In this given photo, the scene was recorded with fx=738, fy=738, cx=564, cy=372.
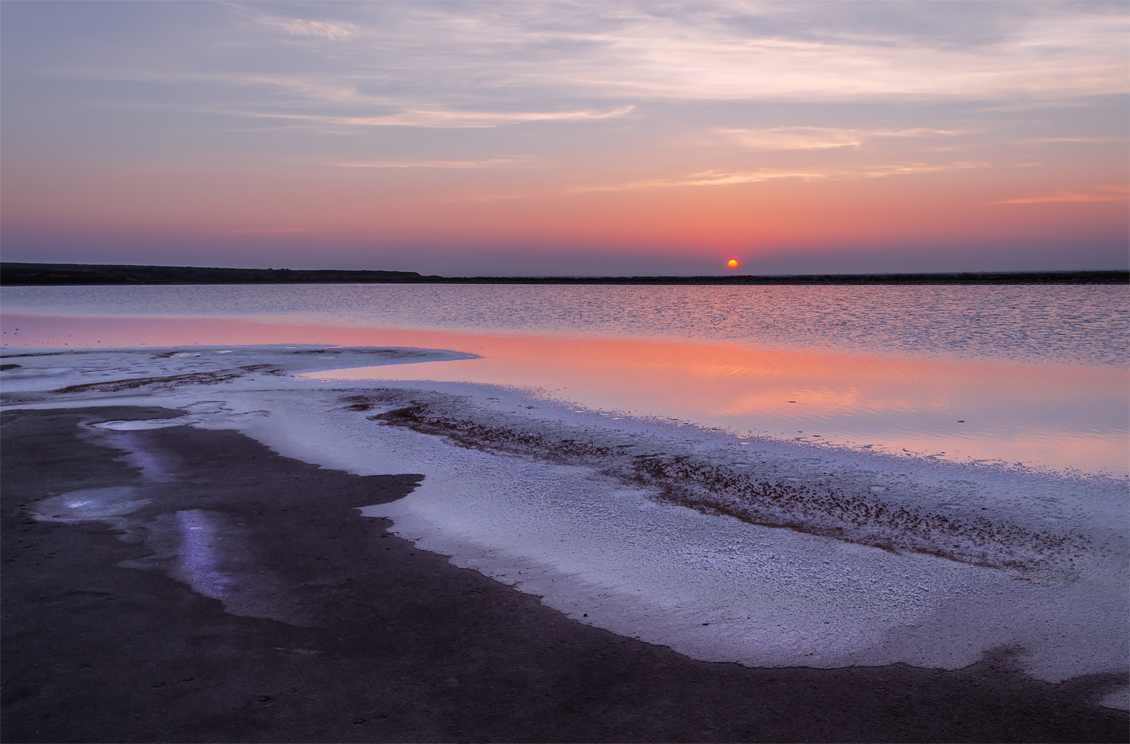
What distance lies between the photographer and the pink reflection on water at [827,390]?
12.4m

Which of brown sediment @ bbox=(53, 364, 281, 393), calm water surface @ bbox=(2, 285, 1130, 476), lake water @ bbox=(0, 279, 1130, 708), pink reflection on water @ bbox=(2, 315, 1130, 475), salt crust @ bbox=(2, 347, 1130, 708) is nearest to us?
salt crust @ bbox=(2, 347, 1130, 708)

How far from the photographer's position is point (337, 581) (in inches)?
254

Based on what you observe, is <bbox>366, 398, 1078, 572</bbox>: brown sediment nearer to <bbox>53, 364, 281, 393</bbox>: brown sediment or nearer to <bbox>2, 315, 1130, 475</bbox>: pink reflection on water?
<bbox>2, 315, 1130, 475</bbox>: pink reflection on water

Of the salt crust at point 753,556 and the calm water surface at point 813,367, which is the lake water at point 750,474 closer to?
the salt crust at point 753,556

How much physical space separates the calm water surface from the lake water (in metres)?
0.14

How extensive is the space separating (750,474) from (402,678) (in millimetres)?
6407

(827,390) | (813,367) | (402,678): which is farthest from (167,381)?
(813,367)

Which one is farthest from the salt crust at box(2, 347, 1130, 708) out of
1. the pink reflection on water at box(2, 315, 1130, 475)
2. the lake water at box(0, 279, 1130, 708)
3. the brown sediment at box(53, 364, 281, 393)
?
the brown sediment at box(53, 364, 281, 393)

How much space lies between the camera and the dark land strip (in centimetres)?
432

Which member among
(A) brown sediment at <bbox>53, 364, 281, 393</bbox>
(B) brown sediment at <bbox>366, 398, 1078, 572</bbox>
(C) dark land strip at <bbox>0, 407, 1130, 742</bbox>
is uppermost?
(A) brown sediment at <bbox>53, 364, 281, 393</bbox>

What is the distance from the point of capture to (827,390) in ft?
58.3

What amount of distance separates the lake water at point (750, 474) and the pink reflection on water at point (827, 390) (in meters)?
0.10

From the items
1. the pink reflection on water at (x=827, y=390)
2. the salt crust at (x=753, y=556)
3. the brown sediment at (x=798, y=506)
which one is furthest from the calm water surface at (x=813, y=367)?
the brown sediment at (x=798, y=506)

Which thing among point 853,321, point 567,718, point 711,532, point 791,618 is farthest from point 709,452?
point 853,321
